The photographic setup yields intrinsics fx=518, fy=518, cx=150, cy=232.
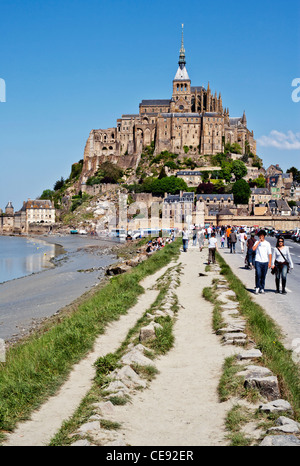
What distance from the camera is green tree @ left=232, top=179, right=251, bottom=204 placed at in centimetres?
10050

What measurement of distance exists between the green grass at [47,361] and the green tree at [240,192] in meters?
87.6

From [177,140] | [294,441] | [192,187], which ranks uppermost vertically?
[177,140]

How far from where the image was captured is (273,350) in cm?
822

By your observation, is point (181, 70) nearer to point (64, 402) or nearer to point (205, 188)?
point (205, 188)

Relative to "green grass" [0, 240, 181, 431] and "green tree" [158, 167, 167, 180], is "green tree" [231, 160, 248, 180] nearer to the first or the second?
"green tree" [158, 167, 167, 180]

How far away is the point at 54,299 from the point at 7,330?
684 cm

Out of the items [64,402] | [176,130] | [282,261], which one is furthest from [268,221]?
[64,402]

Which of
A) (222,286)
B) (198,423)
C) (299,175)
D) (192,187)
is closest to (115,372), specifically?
(198,423)

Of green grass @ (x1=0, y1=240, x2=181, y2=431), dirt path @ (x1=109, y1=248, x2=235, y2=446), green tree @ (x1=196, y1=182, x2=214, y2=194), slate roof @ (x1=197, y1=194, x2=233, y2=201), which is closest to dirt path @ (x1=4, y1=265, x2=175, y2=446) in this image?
green grass @ (x1=0, y1=240, x2=181, y2=431)


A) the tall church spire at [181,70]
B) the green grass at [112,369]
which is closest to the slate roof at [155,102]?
the tall church spire at [181,70]

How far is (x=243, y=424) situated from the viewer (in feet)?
19.7

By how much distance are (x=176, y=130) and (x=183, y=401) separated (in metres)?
115

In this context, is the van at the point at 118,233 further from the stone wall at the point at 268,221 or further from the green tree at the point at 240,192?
the green tree at the point at 240,192

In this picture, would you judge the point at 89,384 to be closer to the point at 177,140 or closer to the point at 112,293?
the point at 112,293
